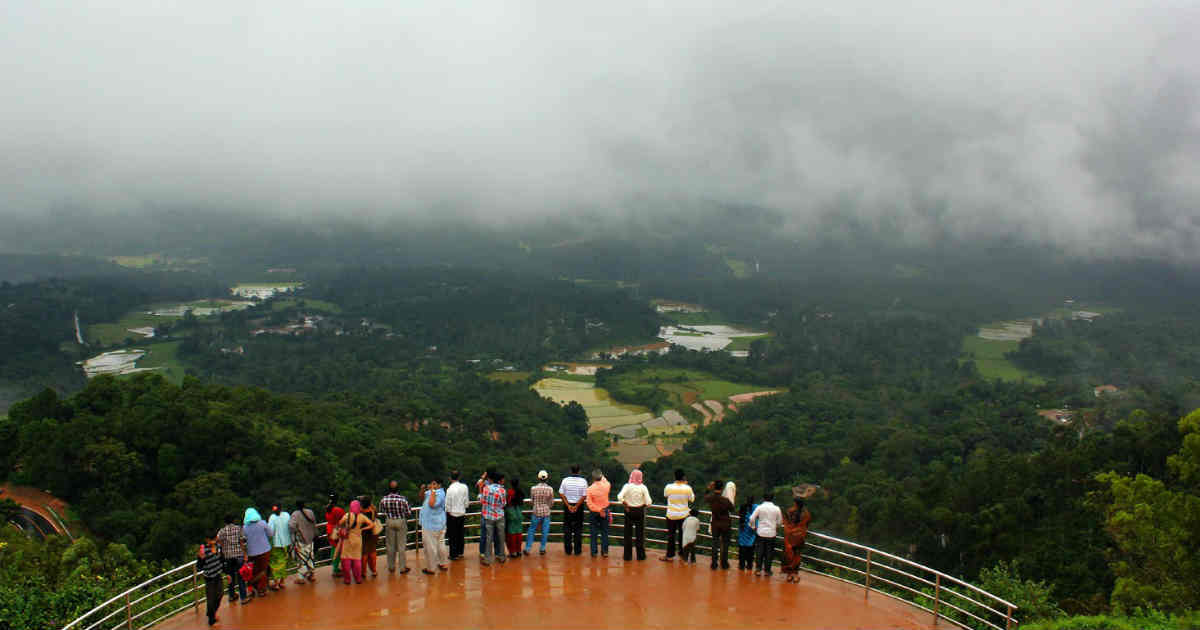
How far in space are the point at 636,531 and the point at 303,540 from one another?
5.23m

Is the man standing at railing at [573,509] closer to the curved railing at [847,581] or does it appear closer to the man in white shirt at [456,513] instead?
the curved railing at [847,581]

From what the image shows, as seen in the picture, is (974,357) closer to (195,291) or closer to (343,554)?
(343,554)

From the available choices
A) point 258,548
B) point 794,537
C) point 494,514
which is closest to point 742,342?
point 794,537

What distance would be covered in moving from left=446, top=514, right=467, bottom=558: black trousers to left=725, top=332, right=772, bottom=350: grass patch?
4392 inches

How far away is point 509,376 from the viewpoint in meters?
100

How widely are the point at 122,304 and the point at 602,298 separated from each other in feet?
307

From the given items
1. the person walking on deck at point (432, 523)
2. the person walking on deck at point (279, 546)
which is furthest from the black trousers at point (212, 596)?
the person walking on deck at point (432, 523)

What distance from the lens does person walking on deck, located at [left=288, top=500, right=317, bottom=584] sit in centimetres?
1063

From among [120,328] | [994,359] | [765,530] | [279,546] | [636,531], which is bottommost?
[994,359]

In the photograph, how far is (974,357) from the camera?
360ft

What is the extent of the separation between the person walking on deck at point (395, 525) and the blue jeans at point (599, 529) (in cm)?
301

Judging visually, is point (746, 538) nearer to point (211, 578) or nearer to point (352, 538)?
point (352, 538)

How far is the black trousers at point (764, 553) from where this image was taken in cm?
1090

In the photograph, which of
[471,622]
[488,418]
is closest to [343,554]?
[471,622]
